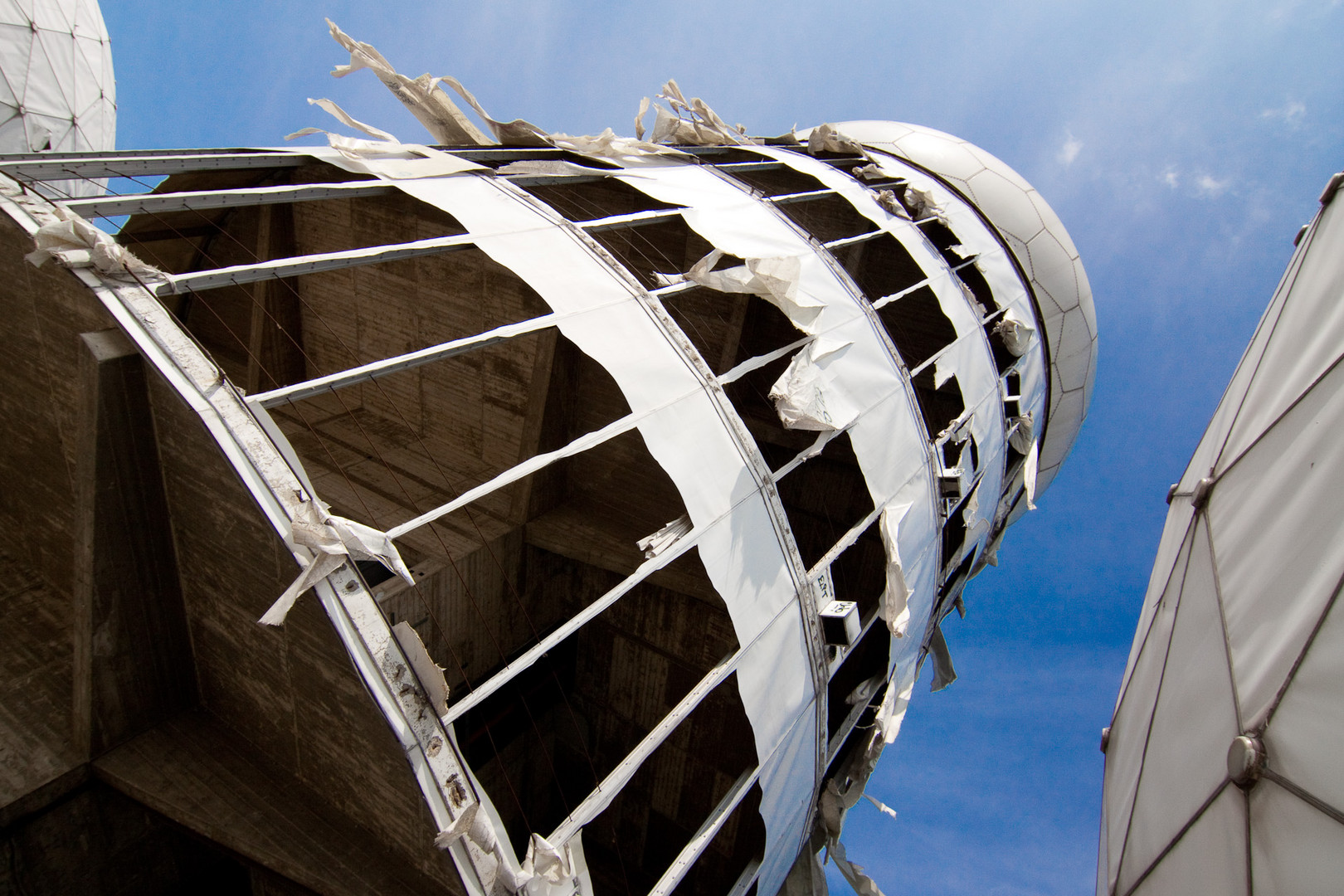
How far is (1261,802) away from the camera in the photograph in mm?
2949

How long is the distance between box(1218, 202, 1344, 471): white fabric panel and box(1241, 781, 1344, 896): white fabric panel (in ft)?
8.19

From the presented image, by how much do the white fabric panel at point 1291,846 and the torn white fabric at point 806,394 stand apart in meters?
4.77

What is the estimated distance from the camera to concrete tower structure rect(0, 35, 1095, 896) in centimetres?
490

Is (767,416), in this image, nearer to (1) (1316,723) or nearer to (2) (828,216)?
(2) (828,216)

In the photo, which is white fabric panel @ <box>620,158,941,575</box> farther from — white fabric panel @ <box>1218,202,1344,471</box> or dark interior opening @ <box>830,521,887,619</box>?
white fabric panel @ <box>1218,202,1344,471</box>

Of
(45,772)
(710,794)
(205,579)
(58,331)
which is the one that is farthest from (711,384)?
(710,794)

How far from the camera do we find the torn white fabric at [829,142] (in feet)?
48.5

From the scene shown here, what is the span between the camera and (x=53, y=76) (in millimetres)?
16938

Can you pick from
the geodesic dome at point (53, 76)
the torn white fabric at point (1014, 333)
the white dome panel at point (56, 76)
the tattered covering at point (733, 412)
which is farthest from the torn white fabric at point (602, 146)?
the geodesic dome at point (53, 76)

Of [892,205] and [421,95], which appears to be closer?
[421,95]

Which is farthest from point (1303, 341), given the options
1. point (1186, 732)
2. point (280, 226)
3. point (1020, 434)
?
point (280, 226)

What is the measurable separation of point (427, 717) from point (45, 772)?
3698mm

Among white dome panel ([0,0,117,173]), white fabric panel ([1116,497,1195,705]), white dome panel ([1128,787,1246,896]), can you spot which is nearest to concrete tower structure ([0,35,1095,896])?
white fabric panel ([1116,497,1195,705])

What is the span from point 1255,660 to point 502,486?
17.0ft
